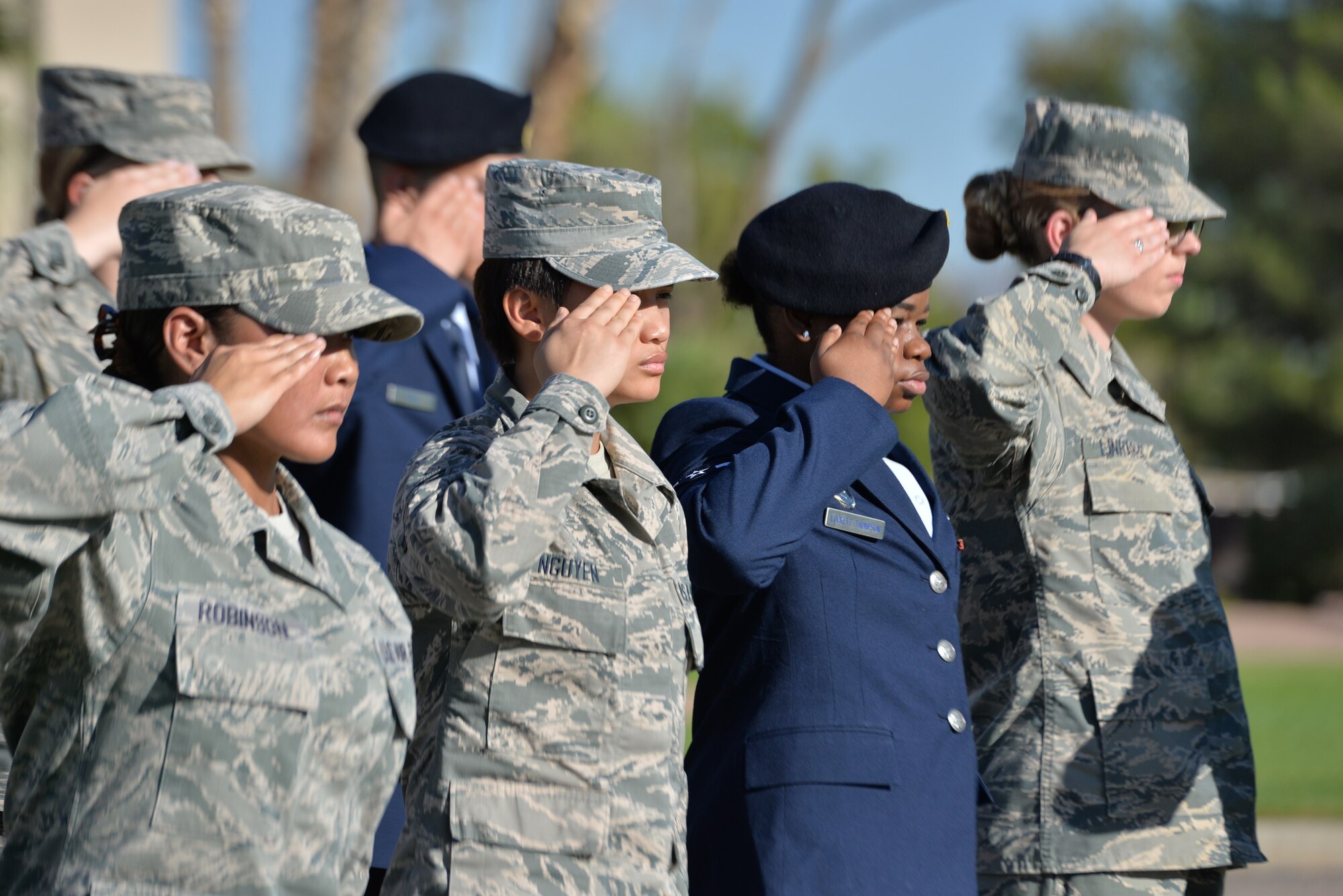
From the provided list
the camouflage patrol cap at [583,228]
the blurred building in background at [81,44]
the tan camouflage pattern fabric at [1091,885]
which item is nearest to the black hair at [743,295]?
the camouflage patrol cap at [583,228]

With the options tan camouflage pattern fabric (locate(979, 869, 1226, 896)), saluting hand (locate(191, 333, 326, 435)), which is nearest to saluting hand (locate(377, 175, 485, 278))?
saluting hand (locate(191, 333, 326, 435))

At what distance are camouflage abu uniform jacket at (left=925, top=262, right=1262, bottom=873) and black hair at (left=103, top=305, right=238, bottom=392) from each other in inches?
65.2

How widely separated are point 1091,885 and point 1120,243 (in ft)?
4.75

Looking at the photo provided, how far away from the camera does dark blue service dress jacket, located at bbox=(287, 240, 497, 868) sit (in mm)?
3736

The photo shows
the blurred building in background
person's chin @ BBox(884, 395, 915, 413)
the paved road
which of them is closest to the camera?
person's chin @ BBox(884, 395, 915, 413)

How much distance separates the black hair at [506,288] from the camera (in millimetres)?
2930

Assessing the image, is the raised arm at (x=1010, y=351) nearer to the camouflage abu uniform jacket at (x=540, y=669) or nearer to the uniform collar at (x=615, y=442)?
the uniform collar at (x=615, y=442)

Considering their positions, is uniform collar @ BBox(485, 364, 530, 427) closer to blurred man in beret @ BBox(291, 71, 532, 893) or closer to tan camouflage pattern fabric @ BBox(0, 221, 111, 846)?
blurred man in beret @ BBox(291, 71, 532, 893)

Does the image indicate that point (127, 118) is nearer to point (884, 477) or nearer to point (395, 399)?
point (395, 399)

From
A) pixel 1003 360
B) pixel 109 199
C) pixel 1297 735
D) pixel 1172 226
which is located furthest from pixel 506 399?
pixel 1297 735

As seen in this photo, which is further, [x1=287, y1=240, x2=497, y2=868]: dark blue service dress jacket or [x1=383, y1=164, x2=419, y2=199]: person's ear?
[x1=383, y1=164, x2=419, y2=199]: person's ear

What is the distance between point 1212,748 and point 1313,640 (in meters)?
17.3

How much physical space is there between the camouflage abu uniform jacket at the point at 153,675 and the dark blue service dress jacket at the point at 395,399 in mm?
1365

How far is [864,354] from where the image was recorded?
3.20m
